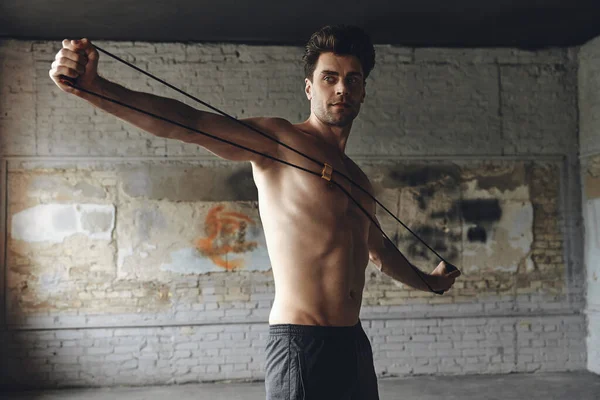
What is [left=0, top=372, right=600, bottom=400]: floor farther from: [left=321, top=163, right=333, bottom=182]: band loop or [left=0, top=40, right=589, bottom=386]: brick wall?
[left=321, top=163, right=333, bottom=182]: band loop

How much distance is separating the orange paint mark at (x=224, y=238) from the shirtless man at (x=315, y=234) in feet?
11.4

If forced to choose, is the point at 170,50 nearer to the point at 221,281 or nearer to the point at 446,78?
the point at 221,281

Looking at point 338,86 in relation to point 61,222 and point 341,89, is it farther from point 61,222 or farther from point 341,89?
point 61,222

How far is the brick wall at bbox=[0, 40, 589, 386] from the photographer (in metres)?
5.40

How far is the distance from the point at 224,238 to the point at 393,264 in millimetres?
3244

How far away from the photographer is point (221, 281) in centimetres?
551

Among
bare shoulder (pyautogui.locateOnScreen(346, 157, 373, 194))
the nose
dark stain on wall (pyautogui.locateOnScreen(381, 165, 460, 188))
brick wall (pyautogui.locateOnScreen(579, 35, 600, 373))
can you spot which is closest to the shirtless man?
the nose

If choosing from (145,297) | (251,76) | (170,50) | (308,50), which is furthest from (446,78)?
(308,50)

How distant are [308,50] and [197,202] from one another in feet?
11.7

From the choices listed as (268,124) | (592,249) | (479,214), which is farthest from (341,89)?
(592,249)

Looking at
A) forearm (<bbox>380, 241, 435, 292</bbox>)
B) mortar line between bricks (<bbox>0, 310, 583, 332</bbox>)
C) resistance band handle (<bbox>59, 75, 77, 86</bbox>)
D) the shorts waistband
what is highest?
resistance band handle (<bbox>59, 75, 77, 86</bbox>)

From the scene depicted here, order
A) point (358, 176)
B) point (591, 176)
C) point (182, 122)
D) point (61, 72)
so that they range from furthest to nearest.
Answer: point (591, 176)
point (358, 176)
point (182, 122)
point (61, 72)

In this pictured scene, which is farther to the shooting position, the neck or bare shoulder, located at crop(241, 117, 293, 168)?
the neck

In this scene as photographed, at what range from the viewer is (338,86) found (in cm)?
199
